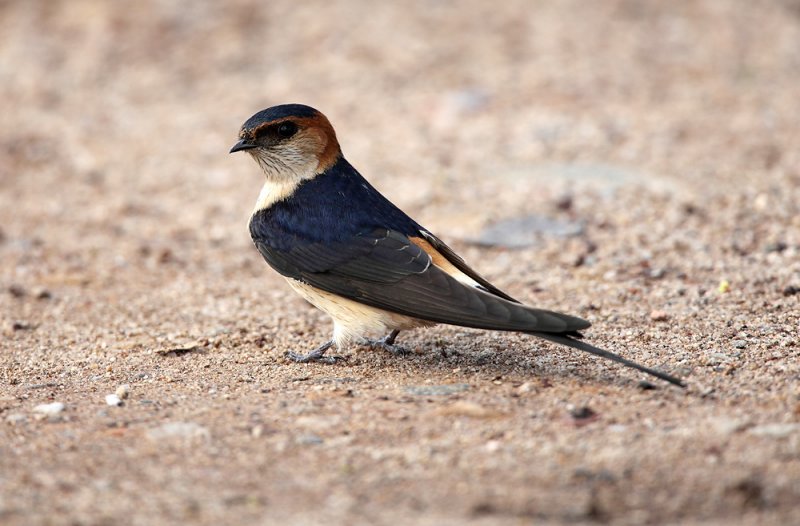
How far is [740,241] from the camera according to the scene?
6066mm

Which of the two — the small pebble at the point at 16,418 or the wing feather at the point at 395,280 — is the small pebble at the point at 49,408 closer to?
the small pebble at the point at 16,418

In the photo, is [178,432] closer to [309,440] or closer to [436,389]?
[309,440]

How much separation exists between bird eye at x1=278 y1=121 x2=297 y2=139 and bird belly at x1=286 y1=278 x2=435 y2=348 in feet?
2.31

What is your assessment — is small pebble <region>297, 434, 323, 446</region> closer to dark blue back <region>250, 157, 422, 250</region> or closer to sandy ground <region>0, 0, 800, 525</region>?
sandy ground <region>0, 0, 800, 525</region>

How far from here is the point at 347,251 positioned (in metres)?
4.57

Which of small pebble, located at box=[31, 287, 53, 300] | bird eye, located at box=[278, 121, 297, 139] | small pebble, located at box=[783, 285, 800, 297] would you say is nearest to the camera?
bird eye, located at box=[278, 121, 297, 139]

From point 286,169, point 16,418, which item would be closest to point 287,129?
point 286,169

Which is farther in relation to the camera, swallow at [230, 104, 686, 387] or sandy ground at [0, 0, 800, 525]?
swallow at [230, 104, 686, 387]

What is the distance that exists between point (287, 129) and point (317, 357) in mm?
1091

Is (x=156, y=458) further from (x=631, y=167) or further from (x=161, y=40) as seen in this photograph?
(x=161, y=40)

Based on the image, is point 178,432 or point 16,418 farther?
point 16,418

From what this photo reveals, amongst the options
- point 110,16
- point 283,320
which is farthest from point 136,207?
point 110,16

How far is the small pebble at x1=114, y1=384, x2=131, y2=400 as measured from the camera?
414 centimetres

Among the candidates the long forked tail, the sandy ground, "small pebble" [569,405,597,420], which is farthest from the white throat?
"small pebble" [569,405,597,420]
